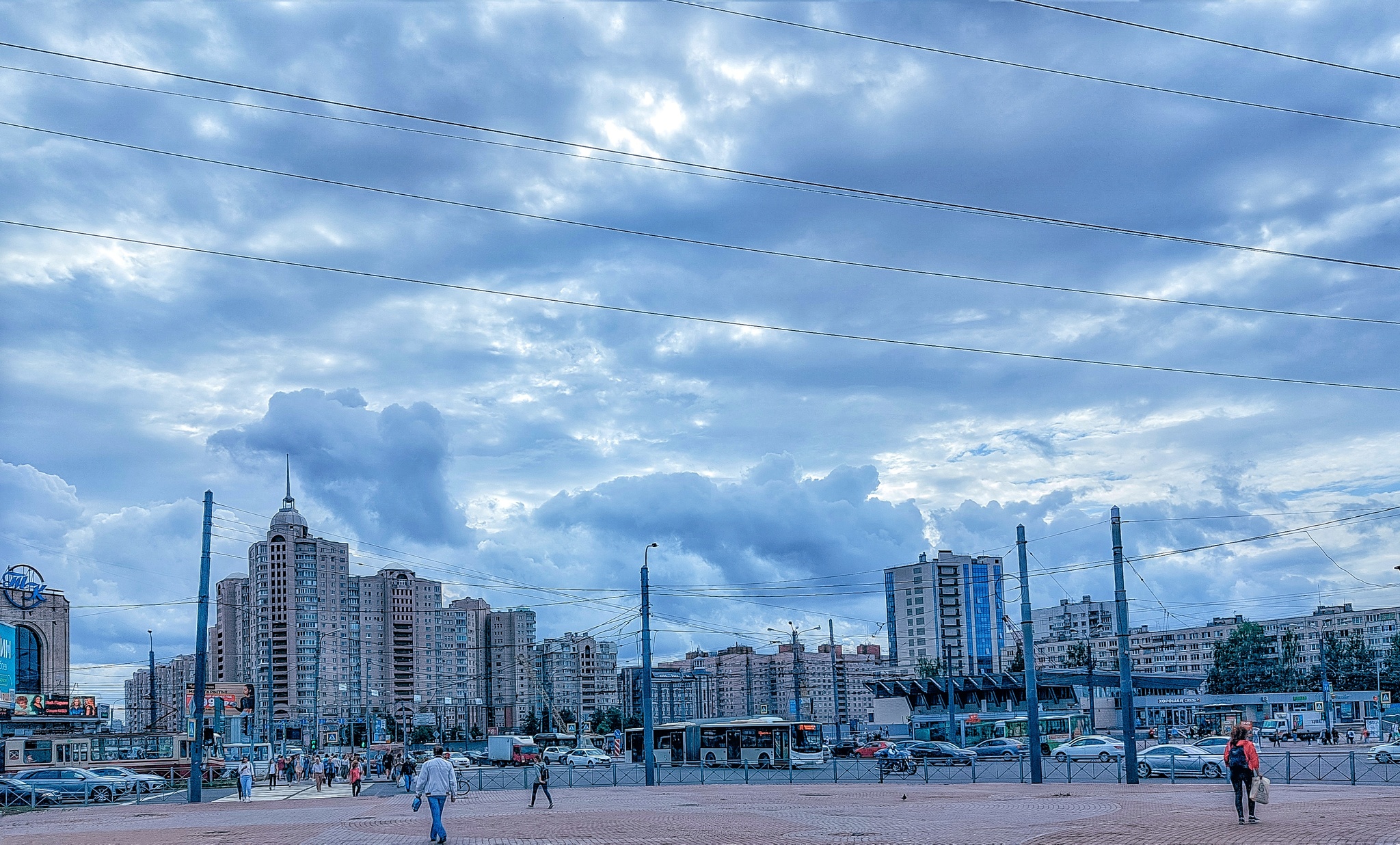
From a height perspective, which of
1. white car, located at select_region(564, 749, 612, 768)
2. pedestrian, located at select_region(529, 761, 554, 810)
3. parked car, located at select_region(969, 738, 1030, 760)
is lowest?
white car, located at select_region(564, 749, 612, 768)

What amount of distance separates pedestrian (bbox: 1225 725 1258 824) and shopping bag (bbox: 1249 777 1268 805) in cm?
6

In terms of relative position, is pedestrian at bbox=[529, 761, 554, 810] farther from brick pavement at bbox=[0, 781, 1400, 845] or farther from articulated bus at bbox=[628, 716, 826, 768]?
articulated bus at bbox=[628, 716, 826, 768]

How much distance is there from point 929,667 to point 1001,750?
11344 centimetres

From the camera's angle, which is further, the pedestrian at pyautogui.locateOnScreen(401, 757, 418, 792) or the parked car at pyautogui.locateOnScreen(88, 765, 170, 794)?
the parked car at pyautogui.locateOnScreen(88, 765, 170, 794)

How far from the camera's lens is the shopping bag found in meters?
22.1

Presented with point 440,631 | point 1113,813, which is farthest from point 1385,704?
point 440,631

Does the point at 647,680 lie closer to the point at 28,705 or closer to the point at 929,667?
the point at 28,705

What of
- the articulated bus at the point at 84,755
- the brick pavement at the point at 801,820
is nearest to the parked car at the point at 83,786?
the articulated bus at the point at 84,755

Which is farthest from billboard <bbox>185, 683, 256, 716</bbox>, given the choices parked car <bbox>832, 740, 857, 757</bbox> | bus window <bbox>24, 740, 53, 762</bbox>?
parked car <bbox>832, 740, 857, 757</bbox>

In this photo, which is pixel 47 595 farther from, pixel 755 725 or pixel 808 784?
pixel 808 784

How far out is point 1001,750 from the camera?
215 ft

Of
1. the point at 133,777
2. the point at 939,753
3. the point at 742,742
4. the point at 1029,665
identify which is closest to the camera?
the point at 1029,665

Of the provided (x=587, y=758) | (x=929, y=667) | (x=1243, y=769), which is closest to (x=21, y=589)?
(x=587, y=758)

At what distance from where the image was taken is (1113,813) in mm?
25016
